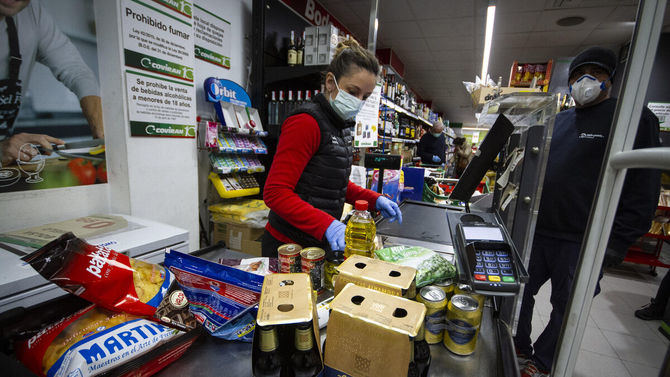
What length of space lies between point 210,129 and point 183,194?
0.63 metres

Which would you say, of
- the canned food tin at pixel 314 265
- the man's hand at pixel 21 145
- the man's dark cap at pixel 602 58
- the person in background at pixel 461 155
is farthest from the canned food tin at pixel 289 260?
the person in background at pixel 461 155

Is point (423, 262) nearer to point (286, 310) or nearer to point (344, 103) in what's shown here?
point (286, 310)

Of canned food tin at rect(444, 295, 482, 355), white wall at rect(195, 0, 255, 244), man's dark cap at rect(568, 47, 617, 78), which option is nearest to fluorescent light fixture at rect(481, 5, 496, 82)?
man's dark cap at rect(568, 47, 617, 78)

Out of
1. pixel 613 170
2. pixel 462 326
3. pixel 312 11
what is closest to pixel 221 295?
pixel 462 326

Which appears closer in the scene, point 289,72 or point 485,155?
point 485,155

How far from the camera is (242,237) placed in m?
2.97

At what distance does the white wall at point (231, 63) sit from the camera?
291cm

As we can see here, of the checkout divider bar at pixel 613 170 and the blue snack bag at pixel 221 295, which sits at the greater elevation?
the checkout divider bar at pixel 613 170

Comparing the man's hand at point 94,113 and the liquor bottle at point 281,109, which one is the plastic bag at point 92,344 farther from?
the liquor bottle at point 281,109

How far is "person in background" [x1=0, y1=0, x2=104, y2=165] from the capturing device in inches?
64.6

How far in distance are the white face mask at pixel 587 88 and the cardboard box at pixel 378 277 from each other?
1898 mm

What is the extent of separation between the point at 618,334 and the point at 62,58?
5.01 m

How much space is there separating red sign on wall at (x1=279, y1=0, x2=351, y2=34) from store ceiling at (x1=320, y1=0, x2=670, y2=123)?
95 millimetres

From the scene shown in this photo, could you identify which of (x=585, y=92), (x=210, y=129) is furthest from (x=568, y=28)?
(x=210, y=129)
